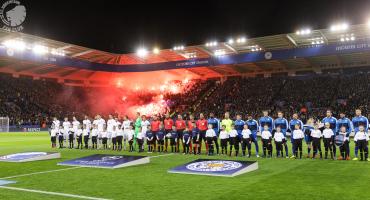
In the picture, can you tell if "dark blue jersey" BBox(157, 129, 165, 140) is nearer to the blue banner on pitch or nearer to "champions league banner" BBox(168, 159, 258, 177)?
the blue banner on pitch

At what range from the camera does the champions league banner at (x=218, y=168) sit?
1031 centimetres

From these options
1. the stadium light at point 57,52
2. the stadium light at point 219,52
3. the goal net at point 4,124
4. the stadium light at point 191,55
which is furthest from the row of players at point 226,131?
the stadium light at point 191,55

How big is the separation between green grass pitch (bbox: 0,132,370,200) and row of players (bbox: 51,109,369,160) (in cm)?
173

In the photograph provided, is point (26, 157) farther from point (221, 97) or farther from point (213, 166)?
point (221, 97)

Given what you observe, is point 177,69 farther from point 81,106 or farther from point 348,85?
point 348,85

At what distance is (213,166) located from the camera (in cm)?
1104

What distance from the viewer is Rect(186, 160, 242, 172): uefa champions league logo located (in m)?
10.7

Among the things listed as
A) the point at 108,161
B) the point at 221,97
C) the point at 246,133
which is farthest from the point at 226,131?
the point at 221,97

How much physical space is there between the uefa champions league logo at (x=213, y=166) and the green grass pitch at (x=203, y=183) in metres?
0.53

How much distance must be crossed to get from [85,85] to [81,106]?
5.51 metres

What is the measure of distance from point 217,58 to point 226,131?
2721 cm

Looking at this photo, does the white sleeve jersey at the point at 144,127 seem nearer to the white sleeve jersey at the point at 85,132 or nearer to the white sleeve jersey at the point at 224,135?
the white sleeve jersey at the point at 85,132

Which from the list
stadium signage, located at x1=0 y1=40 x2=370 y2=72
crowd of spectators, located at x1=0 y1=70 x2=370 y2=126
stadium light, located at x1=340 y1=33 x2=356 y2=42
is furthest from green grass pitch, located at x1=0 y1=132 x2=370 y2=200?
stadium light, located at x1=340 y1=33 x2=356 y2=42

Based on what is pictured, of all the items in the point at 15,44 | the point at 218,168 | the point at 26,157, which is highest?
the point at 15,44
